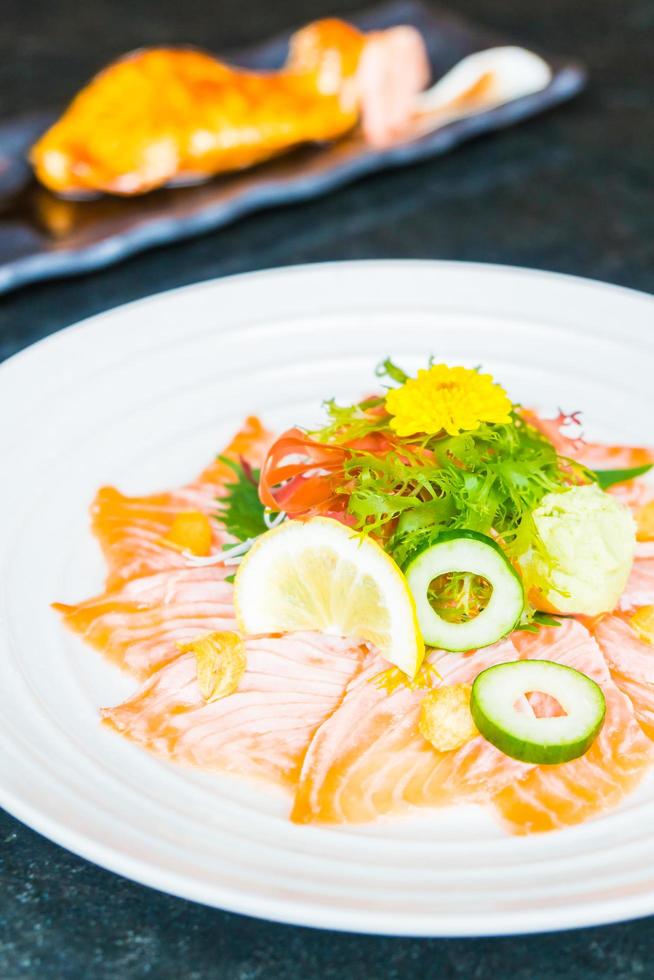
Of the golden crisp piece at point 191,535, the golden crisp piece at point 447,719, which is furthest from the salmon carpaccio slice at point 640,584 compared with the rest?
the golden crisp piece at point 191,535

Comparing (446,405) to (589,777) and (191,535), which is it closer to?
(191,535)

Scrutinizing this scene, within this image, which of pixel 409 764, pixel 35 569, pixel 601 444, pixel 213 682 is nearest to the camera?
pixel 409 764

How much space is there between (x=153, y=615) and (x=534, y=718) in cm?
68

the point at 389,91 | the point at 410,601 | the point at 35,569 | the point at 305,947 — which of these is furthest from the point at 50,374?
the point at 389,91

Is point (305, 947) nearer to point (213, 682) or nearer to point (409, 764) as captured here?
point (409, 764)

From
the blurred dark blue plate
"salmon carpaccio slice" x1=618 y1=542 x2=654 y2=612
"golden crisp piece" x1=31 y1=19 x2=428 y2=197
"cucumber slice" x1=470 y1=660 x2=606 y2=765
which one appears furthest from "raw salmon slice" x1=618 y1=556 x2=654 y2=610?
"golden crisp piece" x1=31 y1=19 x2=428 y2=197

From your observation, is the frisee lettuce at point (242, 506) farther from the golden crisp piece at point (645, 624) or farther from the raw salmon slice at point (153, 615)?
the golden crisp piece at point (645, 624)

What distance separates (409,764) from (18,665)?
628 millimetres

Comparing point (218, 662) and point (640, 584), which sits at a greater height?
point (640, 584)

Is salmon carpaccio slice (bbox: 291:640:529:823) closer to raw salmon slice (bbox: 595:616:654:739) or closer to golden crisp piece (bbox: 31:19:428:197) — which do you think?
raw salmon slice (bbox: 595:616:654:739)

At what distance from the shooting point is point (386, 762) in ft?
5.71

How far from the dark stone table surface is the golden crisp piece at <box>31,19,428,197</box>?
0.26m

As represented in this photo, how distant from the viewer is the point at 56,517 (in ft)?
7.40

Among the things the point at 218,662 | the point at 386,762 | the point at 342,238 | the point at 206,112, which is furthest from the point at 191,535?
the point at 206,112
